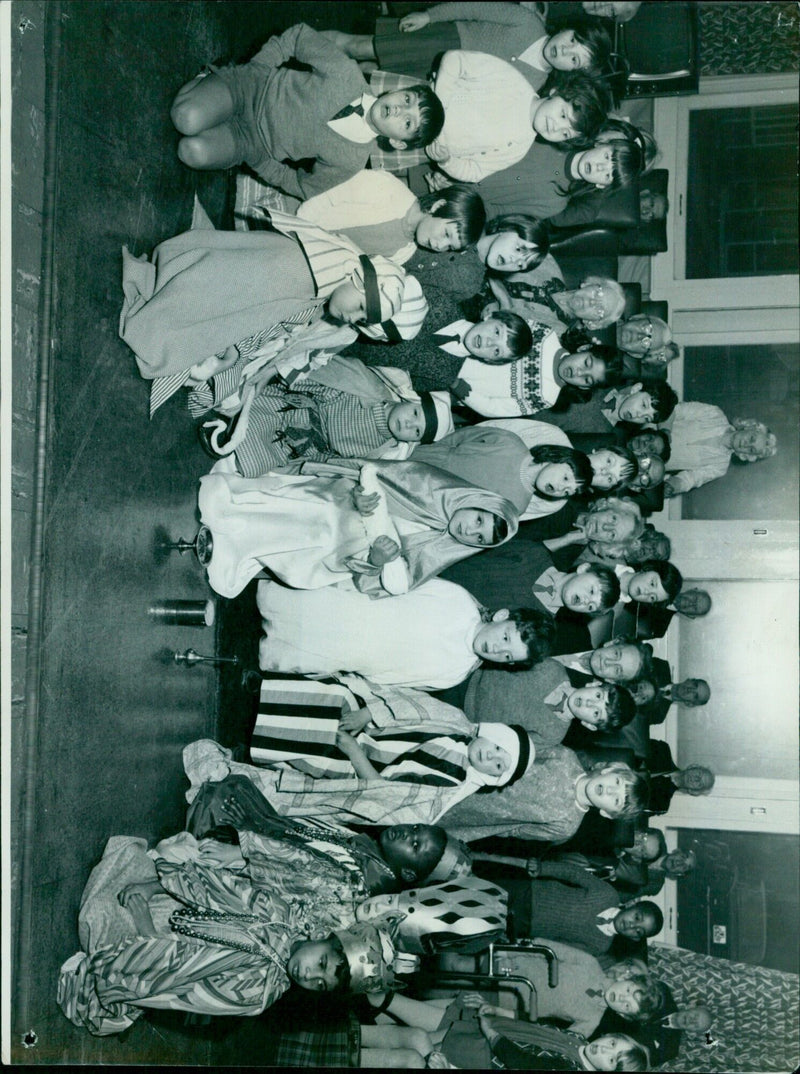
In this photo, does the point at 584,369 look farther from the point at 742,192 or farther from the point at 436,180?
the point at 742,192

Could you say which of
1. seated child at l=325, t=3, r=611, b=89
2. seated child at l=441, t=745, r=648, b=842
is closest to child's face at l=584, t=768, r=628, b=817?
seated child at l=441, t=745, r=648, b=842

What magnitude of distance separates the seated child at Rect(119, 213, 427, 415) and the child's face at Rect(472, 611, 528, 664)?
3.63ft

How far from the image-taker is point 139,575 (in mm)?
3000

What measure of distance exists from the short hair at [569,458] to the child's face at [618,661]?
631 millimetres

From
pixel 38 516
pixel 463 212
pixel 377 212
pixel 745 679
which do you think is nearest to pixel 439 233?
pixel 463 212

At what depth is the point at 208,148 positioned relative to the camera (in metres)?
2.98

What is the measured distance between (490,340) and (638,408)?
0.88 metres

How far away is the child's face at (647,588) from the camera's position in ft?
11.6

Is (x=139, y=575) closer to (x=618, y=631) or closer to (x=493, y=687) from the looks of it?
(x=493, y=687)

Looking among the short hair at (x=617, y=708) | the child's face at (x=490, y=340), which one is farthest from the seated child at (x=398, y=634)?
the child's face at (x=490, y=340)

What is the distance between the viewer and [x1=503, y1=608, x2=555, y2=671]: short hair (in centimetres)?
308

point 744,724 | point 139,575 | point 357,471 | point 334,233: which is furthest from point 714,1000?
point 334,233

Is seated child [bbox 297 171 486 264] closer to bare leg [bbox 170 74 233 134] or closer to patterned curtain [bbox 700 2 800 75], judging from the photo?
bare leg [bbox 170 74 233 134]

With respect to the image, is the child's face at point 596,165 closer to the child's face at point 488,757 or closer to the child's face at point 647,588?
the child's face at point 647,588
